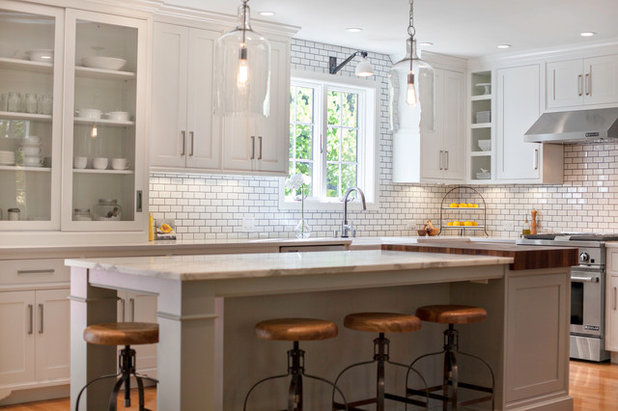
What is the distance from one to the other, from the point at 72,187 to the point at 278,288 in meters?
2.50

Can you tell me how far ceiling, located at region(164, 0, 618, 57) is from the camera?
584cm

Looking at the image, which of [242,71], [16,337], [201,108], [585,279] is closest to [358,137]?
[201,108]

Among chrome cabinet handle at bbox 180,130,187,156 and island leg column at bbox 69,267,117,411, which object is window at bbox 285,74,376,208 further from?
island leg column at bbox 69,267,117,411

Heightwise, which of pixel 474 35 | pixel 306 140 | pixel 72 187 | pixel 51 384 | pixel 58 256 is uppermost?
pixel 474 35

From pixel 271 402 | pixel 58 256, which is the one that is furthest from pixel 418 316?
pixel 58 256

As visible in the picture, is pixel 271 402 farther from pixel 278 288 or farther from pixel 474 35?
pixel 474 35

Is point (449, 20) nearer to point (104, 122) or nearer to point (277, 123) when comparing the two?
point (277, 123)

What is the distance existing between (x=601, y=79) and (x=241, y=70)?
4.33 m

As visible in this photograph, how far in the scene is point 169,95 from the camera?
19.5ft

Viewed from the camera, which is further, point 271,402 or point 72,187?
point 72,187

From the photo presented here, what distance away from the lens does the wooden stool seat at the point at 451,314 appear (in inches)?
163

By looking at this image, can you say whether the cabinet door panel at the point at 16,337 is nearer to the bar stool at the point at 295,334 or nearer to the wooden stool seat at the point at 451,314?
the bar stool at the point at 295,334

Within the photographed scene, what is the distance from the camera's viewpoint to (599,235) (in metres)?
6.60

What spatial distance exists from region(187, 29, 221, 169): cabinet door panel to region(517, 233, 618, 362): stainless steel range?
3016 mm
